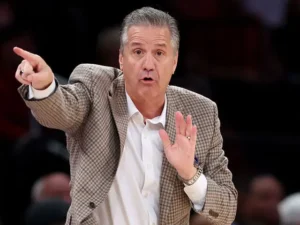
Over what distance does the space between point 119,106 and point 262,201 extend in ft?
9.50

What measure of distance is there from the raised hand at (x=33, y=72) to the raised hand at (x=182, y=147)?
44 centimetres

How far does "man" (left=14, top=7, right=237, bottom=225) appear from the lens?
10.1 feet

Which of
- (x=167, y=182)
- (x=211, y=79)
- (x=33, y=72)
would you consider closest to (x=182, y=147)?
(x=167, y=182)

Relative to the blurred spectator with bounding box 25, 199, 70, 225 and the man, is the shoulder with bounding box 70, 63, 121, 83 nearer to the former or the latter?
the man

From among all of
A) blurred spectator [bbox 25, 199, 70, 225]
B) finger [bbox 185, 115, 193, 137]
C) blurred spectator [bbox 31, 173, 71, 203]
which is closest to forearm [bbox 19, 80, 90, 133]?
finger [bbox 185, 115, 193, 137]

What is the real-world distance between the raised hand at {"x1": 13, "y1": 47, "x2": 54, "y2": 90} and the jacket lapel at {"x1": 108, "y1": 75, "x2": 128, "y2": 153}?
1.08ft

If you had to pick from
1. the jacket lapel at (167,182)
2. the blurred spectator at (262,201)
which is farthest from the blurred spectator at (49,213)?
the jacket lapel at (167,182)

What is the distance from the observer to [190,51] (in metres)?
6.63

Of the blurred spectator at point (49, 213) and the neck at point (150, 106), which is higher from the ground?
the neck at point (150, 106)

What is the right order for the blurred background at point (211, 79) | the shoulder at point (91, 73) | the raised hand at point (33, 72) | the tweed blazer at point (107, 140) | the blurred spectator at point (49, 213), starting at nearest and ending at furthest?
1. the raised hand at point (33, 72)
2. the tweed blazer at point (107, 140)
3. the shoulder at point (91, 73)
4. the blurred spectator at point (49, 213)
5. the blurred background at point (211, 79)

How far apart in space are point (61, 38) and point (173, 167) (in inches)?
137

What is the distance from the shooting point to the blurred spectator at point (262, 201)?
5824mm

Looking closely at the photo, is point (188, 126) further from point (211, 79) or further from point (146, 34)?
point (211, 79)

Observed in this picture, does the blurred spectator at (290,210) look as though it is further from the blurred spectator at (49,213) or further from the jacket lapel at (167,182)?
the jacket lapel at (167,182)
